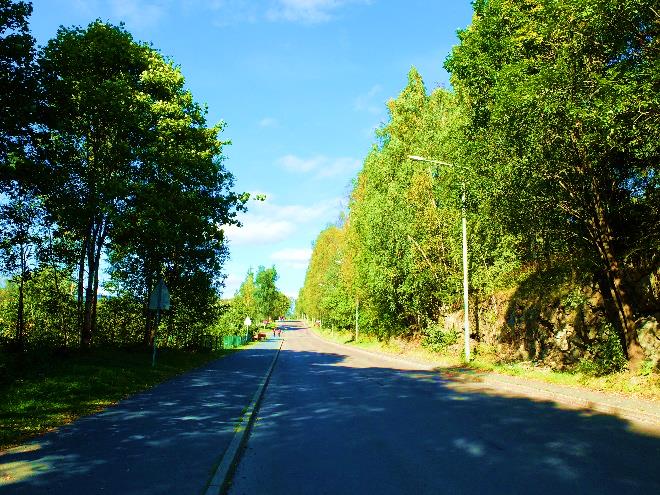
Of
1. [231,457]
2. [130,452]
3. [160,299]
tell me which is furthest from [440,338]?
[130,452]

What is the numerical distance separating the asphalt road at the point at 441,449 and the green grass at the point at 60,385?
11.8ft

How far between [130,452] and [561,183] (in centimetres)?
1278

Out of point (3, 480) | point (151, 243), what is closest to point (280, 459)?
point (3, 480)

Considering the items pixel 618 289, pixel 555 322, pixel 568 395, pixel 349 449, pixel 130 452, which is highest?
pixel 618 289

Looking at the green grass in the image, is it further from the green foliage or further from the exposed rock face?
the exposed rock face

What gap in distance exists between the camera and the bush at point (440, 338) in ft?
87.9

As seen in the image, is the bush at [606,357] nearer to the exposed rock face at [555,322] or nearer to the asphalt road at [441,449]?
the exposed rock face at [555,322]

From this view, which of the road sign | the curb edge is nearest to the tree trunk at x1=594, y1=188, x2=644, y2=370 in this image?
the curb edge

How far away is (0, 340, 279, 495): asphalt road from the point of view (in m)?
4.91

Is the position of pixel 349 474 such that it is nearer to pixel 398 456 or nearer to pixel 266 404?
pixel 398 456

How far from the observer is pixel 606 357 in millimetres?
13906

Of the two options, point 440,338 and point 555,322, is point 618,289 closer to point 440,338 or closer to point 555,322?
point 555,322

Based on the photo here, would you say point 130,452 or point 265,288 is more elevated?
point 265,288

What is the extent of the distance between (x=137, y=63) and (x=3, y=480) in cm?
1928
